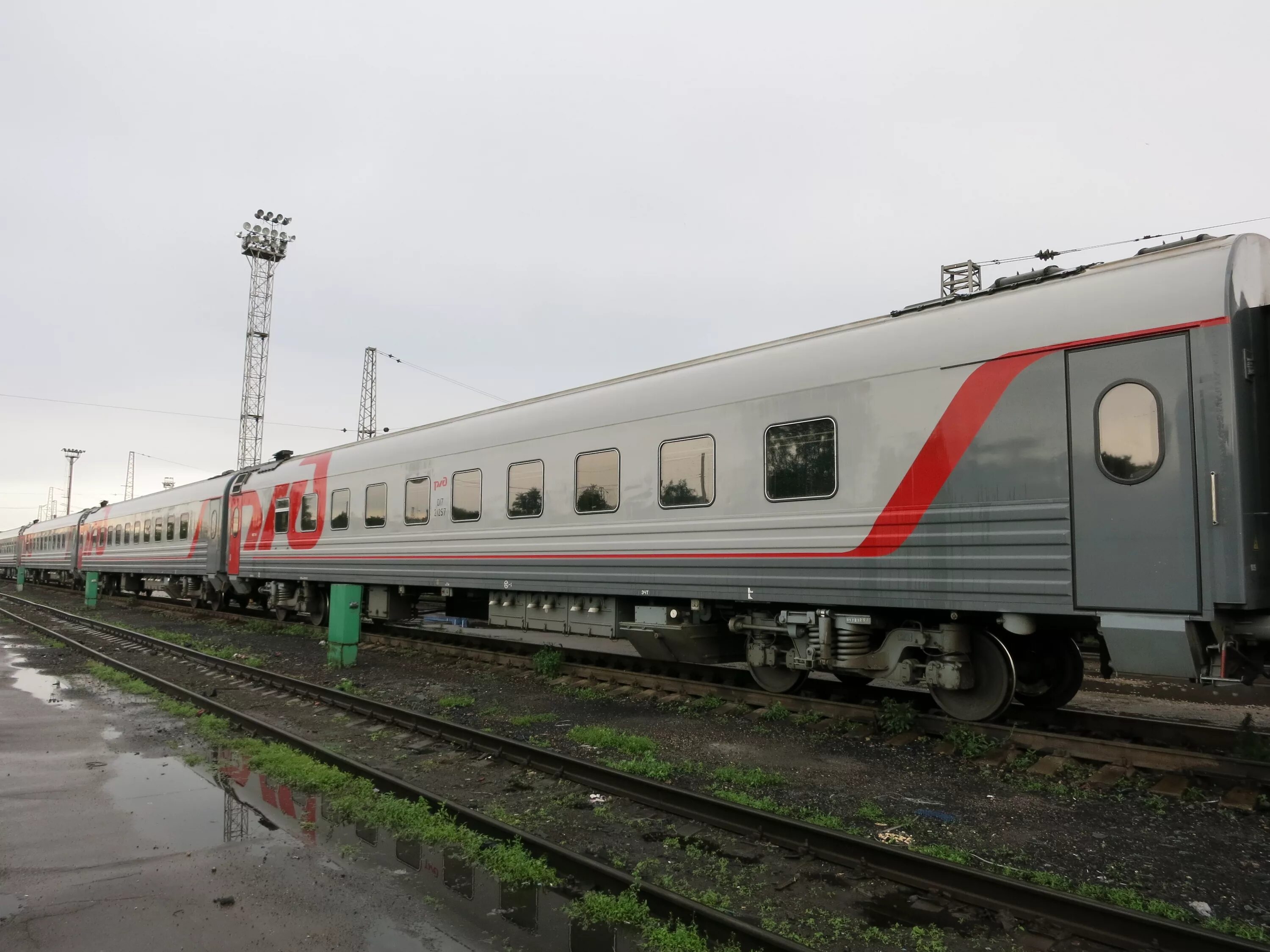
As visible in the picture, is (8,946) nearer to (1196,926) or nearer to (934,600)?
(1196,926)

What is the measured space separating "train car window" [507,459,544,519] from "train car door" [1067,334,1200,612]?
23.1 feet

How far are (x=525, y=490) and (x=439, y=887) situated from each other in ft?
24.5

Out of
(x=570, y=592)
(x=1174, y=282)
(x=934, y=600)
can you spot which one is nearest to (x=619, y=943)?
(x=934, y=600)

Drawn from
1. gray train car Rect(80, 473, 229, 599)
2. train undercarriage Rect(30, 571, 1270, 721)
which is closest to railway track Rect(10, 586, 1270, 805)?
train undercarriage Rect(30, 571, 1270, 721)

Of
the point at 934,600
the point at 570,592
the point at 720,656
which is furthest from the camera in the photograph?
the point at 570,592

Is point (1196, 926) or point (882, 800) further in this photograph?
point (882, 800)

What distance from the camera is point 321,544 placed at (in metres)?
17.1

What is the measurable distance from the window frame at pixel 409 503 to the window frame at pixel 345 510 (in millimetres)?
2089

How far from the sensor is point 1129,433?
6.26m

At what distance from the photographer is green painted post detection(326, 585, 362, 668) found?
1296cm

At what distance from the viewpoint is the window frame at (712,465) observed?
9141 millimetres

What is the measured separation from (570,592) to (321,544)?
8.29 metres

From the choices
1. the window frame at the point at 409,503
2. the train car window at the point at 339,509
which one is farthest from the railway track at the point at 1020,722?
the train car window at the point at 339,509

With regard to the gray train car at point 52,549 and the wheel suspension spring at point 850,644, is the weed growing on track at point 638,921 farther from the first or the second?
the gray train car at point 52,549
